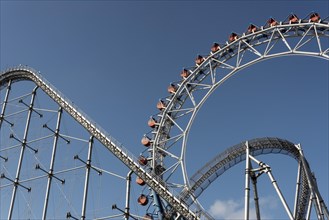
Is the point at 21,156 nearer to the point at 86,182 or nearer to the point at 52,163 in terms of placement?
the point at 52,163

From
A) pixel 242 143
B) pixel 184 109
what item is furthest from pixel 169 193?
pixel 184 109

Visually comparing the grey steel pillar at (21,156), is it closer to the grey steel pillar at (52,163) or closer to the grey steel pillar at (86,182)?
the grey steel pillar at (52,163)

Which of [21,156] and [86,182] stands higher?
[21,156]

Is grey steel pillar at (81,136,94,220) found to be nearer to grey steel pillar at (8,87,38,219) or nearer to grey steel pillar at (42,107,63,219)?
grey steel pillar at (42,107,63,219)

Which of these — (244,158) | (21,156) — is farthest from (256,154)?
(21,156)

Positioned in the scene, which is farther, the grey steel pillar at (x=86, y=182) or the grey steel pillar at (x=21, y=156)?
the grey steel pillar at (x=21, y=156)

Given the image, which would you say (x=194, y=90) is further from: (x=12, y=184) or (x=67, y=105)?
(x=12, y=184)

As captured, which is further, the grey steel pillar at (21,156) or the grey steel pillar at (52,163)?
the grey steel pillar at (21,156)

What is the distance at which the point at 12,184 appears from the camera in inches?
912

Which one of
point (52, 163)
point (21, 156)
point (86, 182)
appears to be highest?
point (21, 156)

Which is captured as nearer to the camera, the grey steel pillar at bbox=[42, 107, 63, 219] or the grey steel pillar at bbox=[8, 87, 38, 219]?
the grey steel pillar at bbox=[42, 107, 63, 219]

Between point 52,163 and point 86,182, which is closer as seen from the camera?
point 86,182

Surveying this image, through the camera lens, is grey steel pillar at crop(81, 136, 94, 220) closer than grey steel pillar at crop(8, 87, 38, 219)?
Yes

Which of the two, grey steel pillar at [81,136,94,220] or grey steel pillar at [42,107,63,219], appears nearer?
grey steel pillar at [81,136,94,220]
